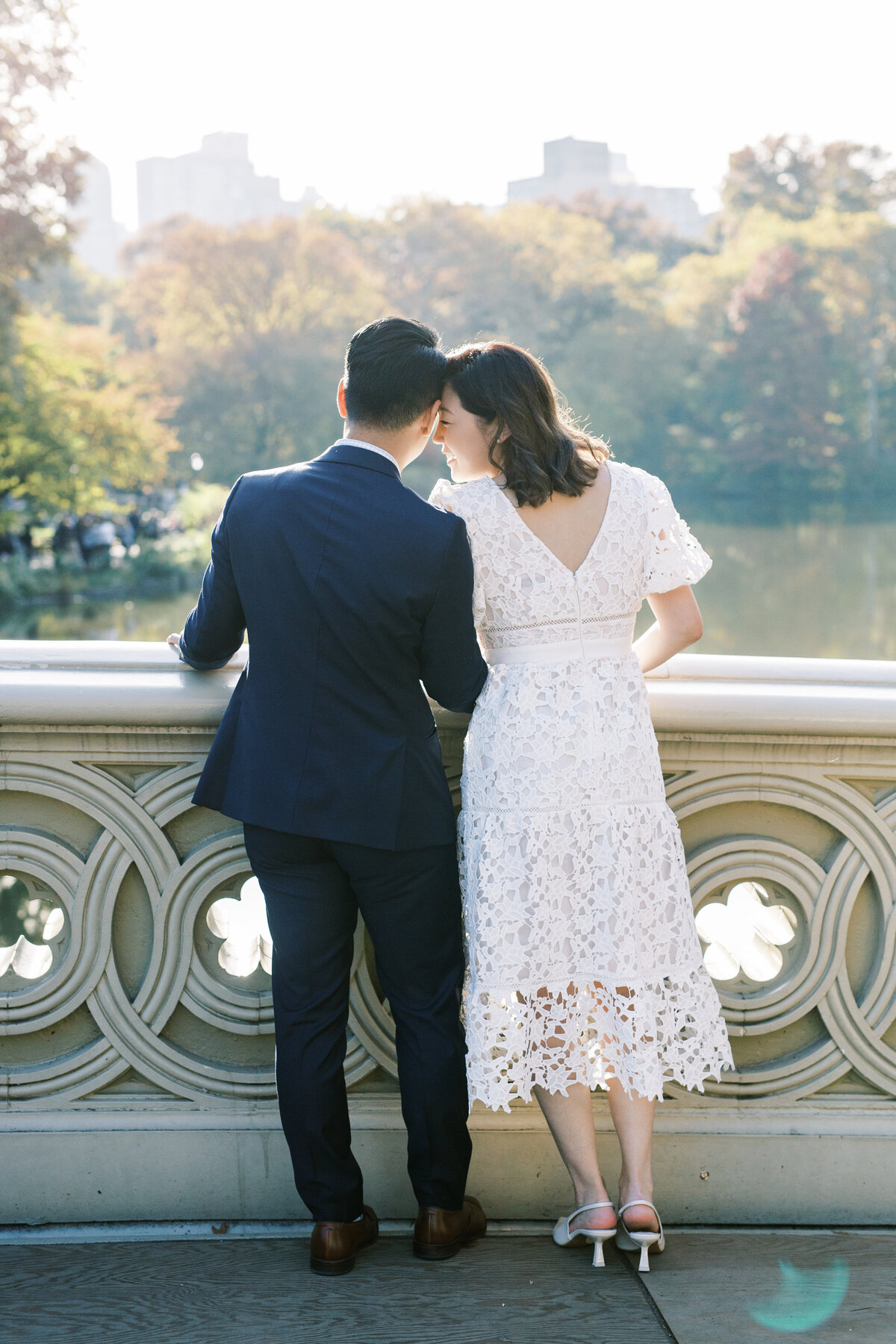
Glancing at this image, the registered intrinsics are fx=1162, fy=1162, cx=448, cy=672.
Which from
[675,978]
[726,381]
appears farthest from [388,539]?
A: [726,381]

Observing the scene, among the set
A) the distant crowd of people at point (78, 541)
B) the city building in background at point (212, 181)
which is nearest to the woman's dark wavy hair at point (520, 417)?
the distant crowd of people at point (78, 541)

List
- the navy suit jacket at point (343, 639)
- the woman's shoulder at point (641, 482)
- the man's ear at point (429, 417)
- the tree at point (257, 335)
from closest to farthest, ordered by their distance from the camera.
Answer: the navy suit jacket at point (343, 639) < the man's ear at point (429, 417) < the woman's shoulder at point (641, 482) < the tree at point (257, 335)

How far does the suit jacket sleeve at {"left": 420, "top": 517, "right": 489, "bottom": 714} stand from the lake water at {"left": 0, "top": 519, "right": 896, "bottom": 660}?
16.6 m

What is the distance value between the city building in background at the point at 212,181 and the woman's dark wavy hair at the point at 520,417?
101 metres

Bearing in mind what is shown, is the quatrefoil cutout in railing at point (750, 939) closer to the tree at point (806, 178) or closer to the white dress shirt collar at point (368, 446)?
the white dress shirt collar at point (368, 446)

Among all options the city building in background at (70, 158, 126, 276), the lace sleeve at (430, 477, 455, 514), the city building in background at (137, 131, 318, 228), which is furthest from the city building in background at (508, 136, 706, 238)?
the lace sleeve at (430, 477, 455, 514)

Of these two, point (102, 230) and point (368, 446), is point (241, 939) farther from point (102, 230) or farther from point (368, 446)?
point (102, 230)

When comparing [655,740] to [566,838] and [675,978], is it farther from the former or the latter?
[675,978]

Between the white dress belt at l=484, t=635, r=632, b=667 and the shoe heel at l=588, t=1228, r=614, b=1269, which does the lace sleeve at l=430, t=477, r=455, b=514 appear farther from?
the shoe heel at l=588, t=1228, r=614, b=1269

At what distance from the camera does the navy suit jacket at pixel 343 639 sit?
167cm

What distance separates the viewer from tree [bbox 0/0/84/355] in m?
18.2

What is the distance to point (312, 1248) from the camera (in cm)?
185

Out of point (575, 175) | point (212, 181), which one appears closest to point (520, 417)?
point (575, 175)

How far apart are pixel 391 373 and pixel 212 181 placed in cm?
10618
